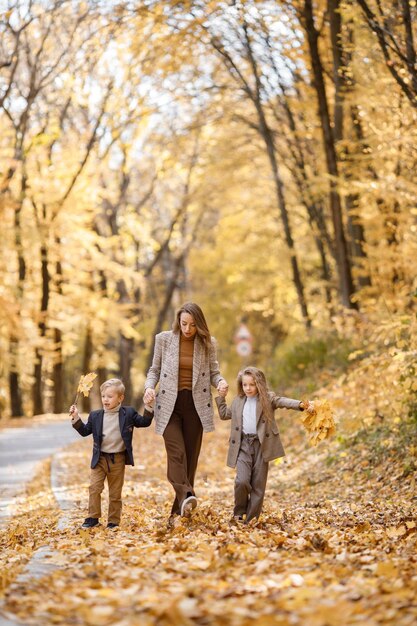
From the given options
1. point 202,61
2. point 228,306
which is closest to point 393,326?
point 202,61

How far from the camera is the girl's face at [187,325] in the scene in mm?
8148

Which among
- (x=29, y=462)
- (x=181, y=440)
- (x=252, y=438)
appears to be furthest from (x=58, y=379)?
(x=252, y=438)

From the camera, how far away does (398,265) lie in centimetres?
1708

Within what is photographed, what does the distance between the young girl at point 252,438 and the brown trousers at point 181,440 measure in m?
0.27

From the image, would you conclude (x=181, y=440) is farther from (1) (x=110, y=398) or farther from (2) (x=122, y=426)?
(1) (x=110, y=398)

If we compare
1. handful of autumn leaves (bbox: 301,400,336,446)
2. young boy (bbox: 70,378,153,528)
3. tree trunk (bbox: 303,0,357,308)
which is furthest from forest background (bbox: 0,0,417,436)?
young boy (bbox: 70,378,153,528)

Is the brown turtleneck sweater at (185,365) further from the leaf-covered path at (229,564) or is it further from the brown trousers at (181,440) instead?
the leaf-covered path at (229,564)

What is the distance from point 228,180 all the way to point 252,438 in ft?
72.4

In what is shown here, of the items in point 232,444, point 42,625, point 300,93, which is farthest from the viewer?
point 300,93

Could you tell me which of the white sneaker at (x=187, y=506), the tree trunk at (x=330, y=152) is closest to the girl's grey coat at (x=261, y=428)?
the white sneaker at (x=187, y=506)

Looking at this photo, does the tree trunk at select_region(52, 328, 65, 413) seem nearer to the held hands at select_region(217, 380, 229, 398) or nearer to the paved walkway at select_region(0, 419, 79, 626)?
the paved walkway at select_region(0, 419, 79, 626)

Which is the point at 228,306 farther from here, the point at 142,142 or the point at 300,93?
the point at 300,93

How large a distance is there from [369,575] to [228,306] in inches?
1371

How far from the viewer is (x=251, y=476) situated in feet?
26.8
